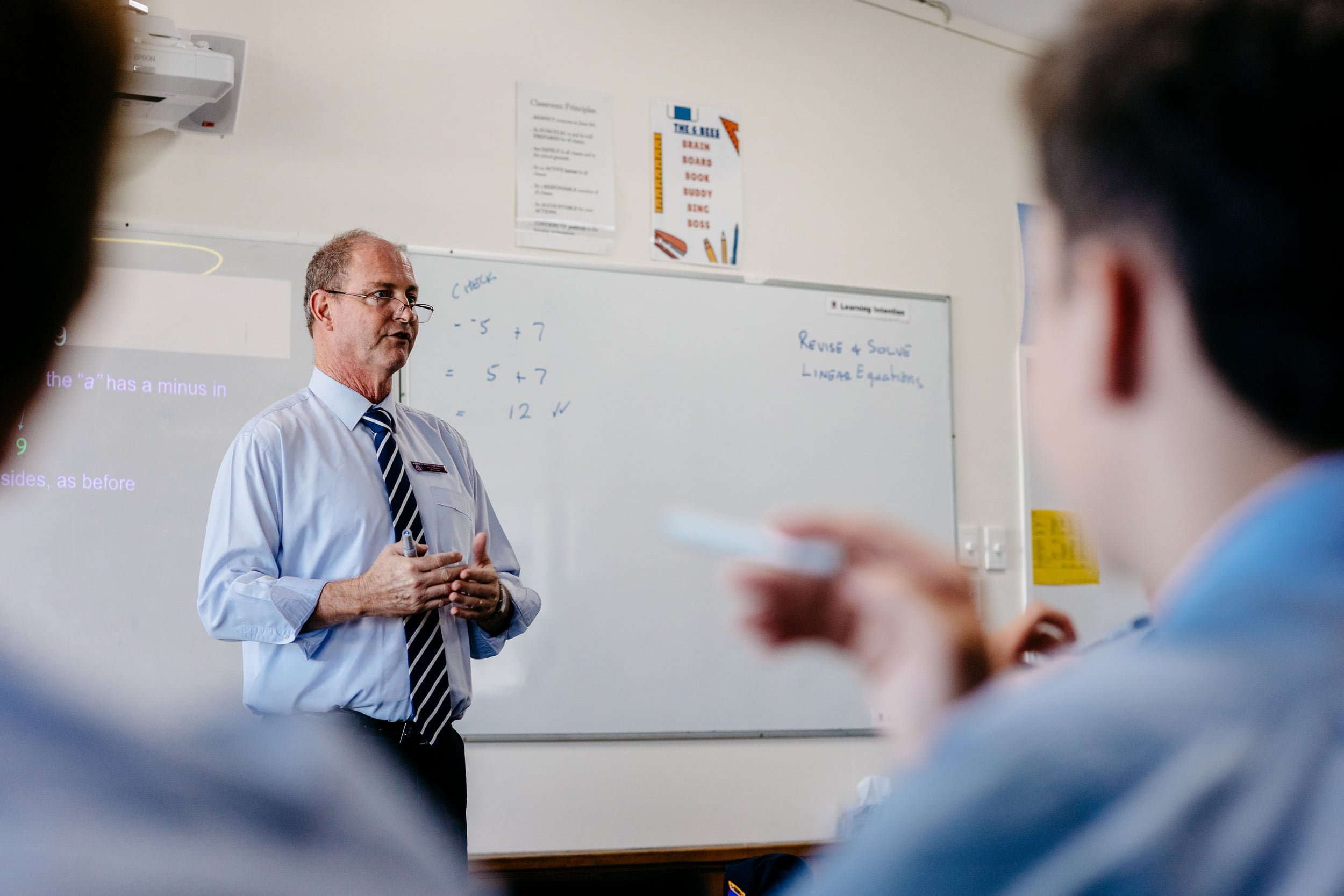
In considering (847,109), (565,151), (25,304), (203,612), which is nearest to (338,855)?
(25,304)

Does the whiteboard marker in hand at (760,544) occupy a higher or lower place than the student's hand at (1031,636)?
higher

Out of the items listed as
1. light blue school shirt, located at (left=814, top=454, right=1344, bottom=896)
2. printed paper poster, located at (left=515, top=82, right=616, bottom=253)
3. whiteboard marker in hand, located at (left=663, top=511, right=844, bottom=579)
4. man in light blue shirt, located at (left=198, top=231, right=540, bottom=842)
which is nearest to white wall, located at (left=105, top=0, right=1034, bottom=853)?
printed paper poster, located at (left=515, top=82, right=616, bottom=253)

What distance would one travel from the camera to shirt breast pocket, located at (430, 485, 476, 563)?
7.11 feet

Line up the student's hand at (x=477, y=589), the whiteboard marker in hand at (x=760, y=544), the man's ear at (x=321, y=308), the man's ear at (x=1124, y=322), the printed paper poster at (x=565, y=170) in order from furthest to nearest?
the printed paper poster at (x=565, y=170) < the man's ear at (x=321, y=308) < the student's hand at (x=477, y=589) < the whiteboard marker in hand at (x=760, y=544) < the man's ear at (x=1124, y=322)

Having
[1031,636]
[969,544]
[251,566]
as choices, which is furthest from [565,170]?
[1031,636]

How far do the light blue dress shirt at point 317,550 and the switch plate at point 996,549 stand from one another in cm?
186

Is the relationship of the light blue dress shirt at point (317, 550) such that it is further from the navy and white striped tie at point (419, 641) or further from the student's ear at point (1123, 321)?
the student's ear at point (1123, 321)

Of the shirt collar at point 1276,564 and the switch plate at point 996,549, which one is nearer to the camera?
the shirt collar at point 1276,564

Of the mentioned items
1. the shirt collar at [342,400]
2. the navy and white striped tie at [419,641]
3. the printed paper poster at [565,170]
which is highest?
the printed paper poster at [565,170]

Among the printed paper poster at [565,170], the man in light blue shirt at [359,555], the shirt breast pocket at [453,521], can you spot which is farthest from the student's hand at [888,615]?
the printed paper poster at [565,170]

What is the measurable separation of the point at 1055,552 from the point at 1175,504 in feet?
11.4

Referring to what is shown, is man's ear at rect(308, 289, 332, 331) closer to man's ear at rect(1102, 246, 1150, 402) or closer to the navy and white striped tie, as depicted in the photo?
the navy and white striped tie

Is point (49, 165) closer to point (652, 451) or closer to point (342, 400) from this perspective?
point (342, 400)

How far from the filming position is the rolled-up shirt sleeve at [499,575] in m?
2.22
